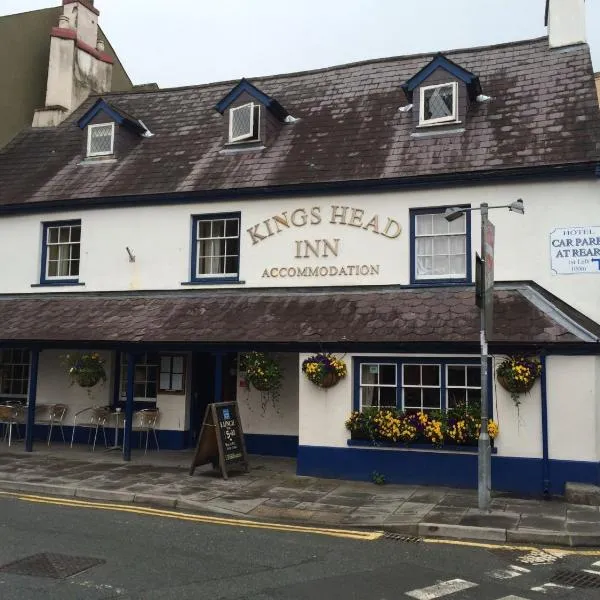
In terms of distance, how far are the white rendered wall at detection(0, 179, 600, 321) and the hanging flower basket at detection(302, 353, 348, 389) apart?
207cm

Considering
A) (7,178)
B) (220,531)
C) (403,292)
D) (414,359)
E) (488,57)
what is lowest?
(220,531)

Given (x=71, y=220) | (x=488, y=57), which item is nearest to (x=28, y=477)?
(x=71, y=220)

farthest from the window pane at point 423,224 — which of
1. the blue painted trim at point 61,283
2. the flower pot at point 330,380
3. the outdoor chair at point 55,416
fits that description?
the outdoor chair at point 55,416

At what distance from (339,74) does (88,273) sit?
8.23 meters

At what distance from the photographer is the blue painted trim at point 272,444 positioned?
14555mm

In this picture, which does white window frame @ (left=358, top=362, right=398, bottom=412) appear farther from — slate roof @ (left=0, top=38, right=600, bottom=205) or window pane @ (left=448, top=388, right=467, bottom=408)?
slate roof @ (left=0, top=38, right=600, bottom=205)

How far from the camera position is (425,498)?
10.4 metres

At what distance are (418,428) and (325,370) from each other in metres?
1.96

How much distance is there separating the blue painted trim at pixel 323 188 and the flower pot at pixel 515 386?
4.02 metres

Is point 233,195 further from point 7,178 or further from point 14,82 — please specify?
point 14,82

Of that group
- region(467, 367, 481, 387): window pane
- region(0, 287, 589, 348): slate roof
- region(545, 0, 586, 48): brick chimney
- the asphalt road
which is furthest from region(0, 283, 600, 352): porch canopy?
region(545, 0, 586, 48): brick chimney

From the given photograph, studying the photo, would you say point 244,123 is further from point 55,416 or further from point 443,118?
point 55,416

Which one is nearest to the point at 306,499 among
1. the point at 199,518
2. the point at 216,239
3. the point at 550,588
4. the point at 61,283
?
the point at 199,518

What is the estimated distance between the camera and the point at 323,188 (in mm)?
13789
